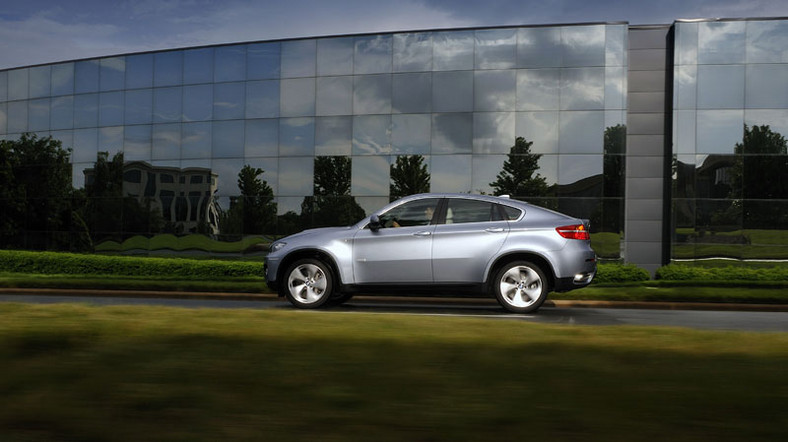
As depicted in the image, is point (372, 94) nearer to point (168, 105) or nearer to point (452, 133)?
point (452, 133)

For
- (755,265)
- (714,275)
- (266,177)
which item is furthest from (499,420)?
(266,177)

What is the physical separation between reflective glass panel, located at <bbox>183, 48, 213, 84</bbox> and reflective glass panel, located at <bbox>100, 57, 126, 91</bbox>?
106 inches

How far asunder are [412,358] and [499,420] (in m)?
0.81

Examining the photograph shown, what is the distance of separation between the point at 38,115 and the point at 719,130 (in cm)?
2483

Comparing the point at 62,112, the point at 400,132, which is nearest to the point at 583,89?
the point at 400,132

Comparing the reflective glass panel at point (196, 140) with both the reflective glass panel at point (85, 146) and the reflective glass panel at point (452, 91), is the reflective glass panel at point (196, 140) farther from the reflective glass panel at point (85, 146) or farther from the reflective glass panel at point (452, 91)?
the reflective glass panel at point (452, 91)

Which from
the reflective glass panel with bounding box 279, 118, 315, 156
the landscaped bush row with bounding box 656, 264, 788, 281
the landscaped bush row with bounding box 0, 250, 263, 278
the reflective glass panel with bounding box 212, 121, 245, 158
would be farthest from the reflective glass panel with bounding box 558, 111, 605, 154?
the reflective glass panel with bounding box 212, 121, 245, 158

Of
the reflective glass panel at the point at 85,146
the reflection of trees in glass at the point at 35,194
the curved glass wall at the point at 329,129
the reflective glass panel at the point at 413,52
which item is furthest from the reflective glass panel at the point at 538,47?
the reflection of trees in glass at the point at 35,194

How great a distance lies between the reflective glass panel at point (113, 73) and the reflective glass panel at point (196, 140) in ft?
11.0

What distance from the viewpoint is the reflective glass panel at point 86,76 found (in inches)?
1031

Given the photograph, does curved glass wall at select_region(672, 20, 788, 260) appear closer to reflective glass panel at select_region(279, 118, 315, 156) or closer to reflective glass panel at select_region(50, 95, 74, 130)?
reflective glass panel at select_region(279, 118, 315, 156)

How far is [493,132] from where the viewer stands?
22000 millimetres

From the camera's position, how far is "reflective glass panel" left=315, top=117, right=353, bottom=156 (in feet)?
76.4

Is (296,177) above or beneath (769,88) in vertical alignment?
beneath
